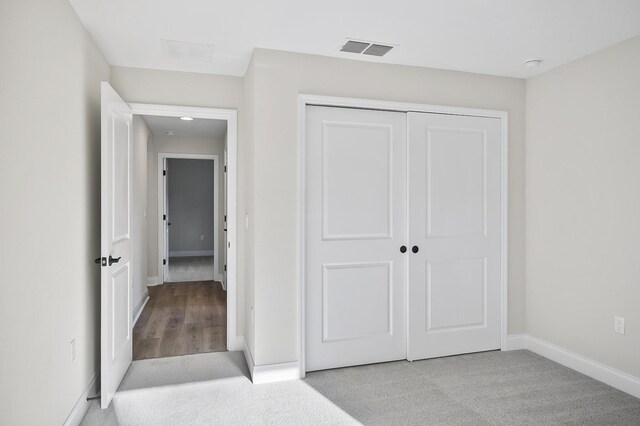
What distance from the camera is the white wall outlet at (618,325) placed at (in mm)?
2924

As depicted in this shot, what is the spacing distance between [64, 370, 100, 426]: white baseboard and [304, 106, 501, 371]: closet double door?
1.48m

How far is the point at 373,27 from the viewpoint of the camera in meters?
2.69

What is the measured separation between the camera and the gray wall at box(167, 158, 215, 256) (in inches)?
401

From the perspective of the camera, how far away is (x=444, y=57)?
3.23 meters

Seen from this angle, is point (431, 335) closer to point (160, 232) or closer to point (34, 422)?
point (34, 422)

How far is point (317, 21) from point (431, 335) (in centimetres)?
259

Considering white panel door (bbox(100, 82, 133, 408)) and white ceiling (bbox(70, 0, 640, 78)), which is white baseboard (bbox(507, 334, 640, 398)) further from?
white panel door (bbox(100, 82, 133, 408))

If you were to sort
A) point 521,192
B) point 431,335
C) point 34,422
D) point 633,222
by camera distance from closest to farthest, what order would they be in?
point 34,422
point 633,222
point 431,335
point 521,192

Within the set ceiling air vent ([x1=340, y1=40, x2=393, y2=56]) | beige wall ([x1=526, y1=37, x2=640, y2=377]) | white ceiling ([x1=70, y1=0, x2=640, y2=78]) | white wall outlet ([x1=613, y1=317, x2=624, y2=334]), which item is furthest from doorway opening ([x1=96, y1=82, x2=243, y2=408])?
white wall outlet ([x1=613, y1=317, x2=624, y2=334])

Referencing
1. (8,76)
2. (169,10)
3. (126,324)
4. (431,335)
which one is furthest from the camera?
(431,335)

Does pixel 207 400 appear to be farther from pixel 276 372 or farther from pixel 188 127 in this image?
pixel 188 127

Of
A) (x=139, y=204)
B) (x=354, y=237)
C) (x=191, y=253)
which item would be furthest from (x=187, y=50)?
(x=191, y=253)

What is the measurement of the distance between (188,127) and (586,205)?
4.92 metres

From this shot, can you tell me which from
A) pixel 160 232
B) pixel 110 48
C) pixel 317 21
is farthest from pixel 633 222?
pixel 160 232
